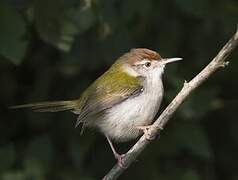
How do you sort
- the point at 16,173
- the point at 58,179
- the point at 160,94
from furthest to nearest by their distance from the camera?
1. the point at 58,179
2. the point at 16,173
3. the point at 160,94

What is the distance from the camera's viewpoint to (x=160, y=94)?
4.97 m

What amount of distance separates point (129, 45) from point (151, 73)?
1.09ft

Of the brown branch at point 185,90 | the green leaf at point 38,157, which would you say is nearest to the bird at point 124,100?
the green leaf at point 38,157

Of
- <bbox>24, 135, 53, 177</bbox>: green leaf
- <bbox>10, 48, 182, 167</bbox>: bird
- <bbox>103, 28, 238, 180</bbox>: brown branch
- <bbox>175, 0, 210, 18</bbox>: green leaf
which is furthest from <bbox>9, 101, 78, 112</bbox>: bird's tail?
<bbox>103, 28, 238, 180</bbox>: brown branch

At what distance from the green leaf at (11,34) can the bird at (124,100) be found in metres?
0.60

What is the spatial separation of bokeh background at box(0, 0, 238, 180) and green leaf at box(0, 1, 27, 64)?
0.30 meters

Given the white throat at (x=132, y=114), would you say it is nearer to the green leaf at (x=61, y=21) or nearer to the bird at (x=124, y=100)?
the bird at (x=124, y=100)

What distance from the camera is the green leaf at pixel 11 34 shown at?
462cm

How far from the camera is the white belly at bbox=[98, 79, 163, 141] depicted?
4.82 metres

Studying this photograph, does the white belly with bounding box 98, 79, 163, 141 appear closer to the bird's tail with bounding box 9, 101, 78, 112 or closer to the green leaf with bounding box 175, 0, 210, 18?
the bird's tail with bounding box 9, 101, 78, 112

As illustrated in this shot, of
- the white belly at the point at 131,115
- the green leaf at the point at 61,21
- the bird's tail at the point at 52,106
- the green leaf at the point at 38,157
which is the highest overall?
the green leaf at the point at 61,21

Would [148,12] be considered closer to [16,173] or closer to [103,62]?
[103,62]

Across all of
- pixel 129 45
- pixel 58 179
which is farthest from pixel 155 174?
pixel 129 45

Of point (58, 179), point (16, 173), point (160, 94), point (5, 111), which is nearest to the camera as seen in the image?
point (160, 94)
